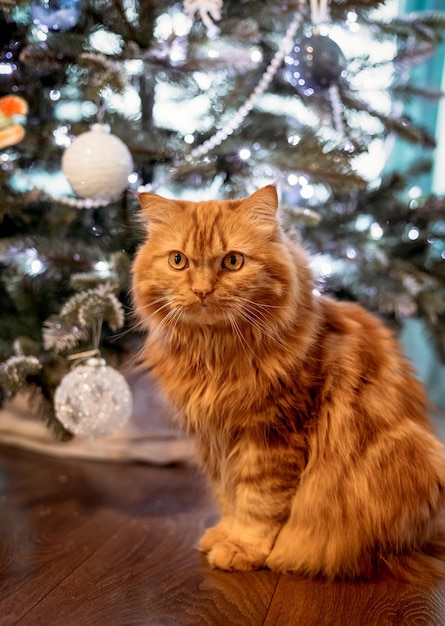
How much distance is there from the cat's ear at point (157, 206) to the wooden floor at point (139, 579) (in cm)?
72

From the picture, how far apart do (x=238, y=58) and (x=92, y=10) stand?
39 centimetres

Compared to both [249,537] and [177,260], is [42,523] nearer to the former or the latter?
[249,537]

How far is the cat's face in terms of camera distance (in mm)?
1147

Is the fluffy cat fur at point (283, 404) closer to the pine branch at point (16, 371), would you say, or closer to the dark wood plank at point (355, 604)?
the dark wood plank at point (355, 604)

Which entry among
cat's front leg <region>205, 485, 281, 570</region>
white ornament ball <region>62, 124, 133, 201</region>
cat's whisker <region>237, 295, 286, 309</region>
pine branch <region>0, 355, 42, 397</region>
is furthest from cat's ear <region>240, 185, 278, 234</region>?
pine branch <region>0, 355, 42, 397</region>

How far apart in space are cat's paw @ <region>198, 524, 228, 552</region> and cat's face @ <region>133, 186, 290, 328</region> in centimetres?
49

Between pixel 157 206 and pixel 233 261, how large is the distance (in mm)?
208

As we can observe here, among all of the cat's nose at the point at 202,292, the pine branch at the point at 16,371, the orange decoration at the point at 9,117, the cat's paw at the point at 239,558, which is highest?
the orange decoration at the point at 9,117

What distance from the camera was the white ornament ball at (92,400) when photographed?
4.68 ft

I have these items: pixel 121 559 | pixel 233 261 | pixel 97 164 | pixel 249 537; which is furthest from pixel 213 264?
pixel 121 559

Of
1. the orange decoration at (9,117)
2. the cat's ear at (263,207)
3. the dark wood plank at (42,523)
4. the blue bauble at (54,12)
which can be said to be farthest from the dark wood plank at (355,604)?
the blue bauble at (54,12)

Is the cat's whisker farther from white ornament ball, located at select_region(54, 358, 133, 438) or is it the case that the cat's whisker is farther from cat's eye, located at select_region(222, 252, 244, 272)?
white ornament ball, located at select_region(54, 358, 133, 438)

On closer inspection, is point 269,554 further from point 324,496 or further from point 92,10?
point 92,10

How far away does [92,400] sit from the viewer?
1.43 meters
